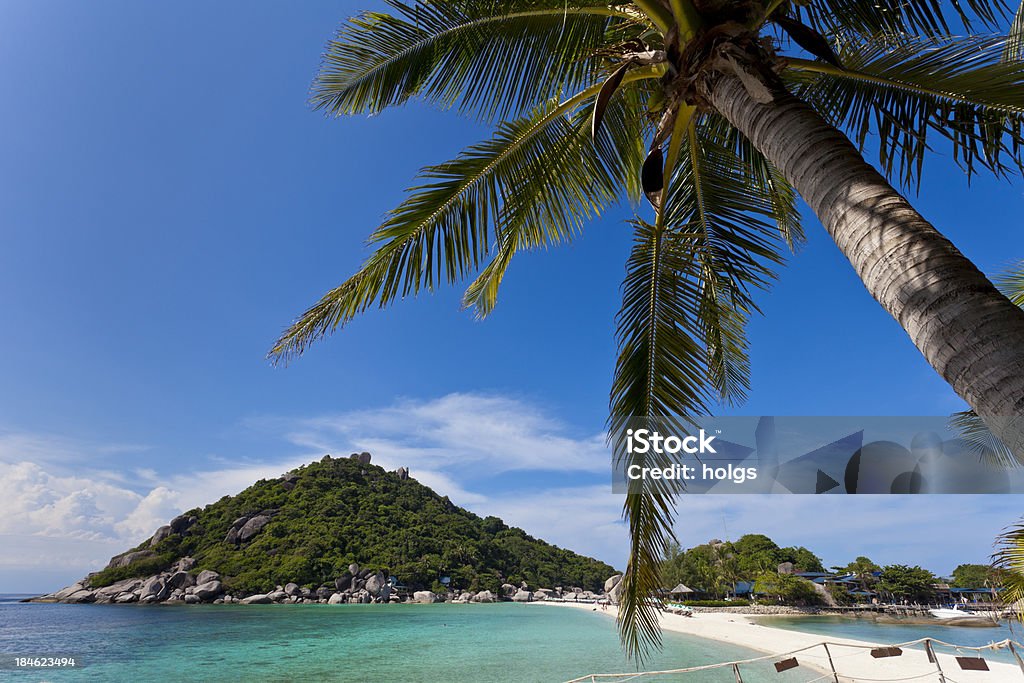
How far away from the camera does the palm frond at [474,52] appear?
4102 mm

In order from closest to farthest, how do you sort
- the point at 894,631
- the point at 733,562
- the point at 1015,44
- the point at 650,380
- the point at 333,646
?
the point at 1015,44 → the point at 650,380 → the point at 333,646 → the point at 894,631 → the point at 733,562

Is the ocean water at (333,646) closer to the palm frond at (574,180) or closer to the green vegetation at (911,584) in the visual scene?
the palm frond at (574,180)

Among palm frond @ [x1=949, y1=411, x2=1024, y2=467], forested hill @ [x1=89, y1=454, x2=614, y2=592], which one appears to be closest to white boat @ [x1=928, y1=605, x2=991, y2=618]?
forested hill @ [x1=89, y1=454, x2=614, y2=592]

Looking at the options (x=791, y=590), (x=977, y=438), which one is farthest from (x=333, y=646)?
(x=791, y=590)

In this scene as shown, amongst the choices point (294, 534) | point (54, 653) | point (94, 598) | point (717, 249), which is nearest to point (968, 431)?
point (717, 249)

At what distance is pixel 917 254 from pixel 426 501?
285ft

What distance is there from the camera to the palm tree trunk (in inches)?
61.3

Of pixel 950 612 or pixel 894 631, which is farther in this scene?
pixel 950 612

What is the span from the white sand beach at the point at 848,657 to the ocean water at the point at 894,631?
5113 mm

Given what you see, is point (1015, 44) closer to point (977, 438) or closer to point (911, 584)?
point (977, 438)

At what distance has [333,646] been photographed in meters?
32.3

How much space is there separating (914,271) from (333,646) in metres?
37.3

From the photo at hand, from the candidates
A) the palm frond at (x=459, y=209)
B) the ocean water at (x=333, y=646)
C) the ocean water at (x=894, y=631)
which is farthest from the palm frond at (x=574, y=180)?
the ocean water at (x=894, y=631)

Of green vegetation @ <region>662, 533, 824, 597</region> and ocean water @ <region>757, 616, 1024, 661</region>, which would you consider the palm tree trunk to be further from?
green vegetation @ <region>662, 533, 824, 597</region>
